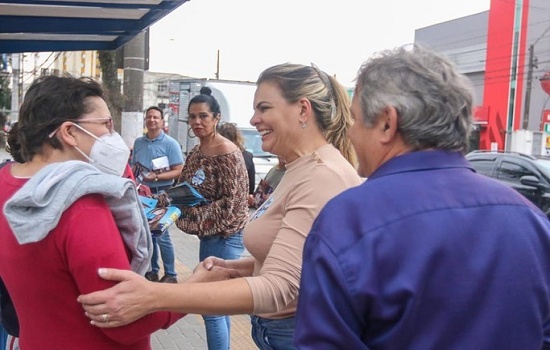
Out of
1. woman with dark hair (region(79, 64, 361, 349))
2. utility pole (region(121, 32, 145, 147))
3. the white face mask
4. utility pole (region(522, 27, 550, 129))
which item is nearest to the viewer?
woman with dark hair (region(79, 64, 361, 349))

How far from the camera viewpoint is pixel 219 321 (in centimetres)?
400

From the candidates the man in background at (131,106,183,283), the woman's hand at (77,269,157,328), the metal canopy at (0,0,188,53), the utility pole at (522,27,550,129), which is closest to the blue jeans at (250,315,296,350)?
the woman's hand at (77,269,157,328)

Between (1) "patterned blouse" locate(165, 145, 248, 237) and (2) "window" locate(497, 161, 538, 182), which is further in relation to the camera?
(2) "window" locate(497, 161, 538, 182)

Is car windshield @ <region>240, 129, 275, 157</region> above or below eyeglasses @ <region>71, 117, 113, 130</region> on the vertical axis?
below

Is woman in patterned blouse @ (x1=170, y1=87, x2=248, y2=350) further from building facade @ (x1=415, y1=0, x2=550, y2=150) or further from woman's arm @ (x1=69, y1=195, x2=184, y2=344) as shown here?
building facade @ (x1=415, y1=0, x2=550, y2=150)

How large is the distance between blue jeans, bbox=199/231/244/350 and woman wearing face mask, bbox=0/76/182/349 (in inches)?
79.9

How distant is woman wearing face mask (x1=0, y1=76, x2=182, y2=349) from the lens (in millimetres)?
1678

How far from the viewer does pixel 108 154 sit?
2166 millimetres

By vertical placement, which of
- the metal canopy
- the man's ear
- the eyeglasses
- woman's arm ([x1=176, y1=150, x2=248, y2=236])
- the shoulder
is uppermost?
the metal canopy

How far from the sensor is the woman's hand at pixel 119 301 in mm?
1684

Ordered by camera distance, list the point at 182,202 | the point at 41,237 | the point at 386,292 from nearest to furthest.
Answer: the point at 386,292 → the point at 41,237 → the point at 182,202

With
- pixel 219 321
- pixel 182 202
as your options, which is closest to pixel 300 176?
pixel 182 202

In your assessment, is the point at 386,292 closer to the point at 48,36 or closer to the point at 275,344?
the point at 275,344

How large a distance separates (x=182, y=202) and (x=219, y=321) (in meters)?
1.03
